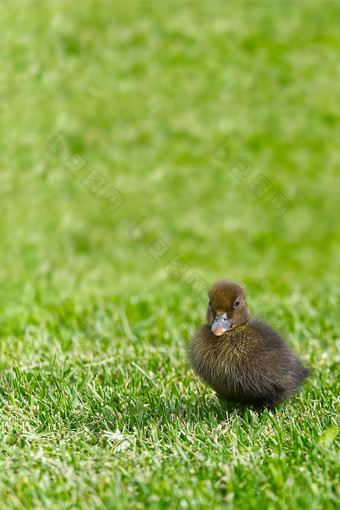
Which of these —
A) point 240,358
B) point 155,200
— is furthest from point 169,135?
point 240,358

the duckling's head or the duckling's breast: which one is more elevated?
the duckling's head

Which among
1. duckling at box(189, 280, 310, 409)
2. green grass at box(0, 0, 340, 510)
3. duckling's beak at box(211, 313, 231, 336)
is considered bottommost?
duckling at box(189, 280, 310, 409)

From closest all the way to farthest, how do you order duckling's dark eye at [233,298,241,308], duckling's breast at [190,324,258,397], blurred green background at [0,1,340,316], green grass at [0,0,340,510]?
duckling's breast at [190,324,258,397]
duckling's dark eye at [233,298,241,308]
green grass at [0,0,340,510]
blurred green background at [0,1,340,316]

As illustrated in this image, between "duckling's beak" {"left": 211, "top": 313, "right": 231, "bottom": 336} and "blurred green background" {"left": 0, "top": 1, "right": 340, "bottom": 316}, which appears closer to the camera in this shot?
"duckling's beak" {"left": 211, "top": 313, "right": 231, "bottom": 336}

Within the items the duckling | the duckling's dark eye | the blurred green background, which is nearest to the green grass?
the blurred green background

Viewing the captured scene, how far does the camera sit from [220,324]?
3.65 m

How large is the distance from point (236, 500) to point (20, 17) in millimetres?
8342

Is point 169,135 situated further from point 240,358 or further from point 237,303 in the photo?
point 240,358

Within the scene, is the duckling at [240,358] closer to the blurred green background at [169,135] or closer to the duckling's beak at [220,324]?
the duckling's beak at [220,324]

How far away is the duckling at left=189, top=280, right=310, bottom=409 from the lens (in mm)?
3584

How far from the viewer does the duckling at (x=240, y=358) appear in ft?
11.8

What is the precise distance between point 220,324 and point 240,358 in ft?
0.71

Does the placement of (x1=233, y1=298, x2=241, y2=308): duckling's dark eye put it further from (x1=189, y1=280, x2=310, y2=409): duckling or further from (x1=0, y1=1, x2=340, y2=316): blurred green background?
(x1=0, y1=1, x2=340, y2=316): blurred green background

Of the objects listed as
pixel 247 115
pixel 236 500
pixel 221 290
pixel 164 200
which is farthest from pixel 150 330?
pixel 247 115
